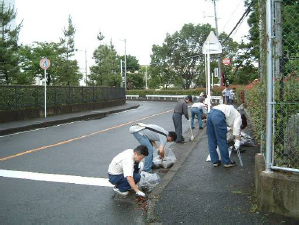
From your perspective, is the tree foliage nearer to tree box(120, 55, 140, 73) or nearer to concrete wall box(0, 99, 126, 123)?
tree box(120, 55, 140, 73)

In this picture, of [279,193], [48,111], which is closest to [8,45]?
[48,111]

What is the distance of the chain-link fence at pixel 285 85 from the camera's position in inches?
173

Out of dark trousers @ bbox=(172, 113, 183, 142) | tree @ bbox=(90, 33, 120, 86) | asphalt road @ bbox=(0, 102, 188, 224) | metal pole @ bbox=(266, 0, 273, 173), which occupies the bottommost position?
asphalt road @ bbox=(0, 102, 188, 224)

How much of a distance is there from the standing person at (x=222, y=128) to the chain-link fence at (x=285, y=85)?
1.65 metres

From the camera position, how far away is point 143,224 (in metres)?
4.16

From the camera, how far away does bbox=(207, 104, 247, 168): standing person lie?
6.55m

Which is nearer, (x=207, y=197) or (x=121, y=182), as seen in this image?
(x=207, y=197)

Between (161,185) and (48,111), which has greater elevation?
(48,111)

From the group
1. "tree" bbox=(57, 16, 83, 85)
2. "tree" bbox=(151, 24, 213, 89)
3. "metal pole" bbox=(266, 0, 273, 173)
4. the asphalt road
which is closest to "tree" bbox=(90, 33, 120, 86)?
"tree" bbox=(57, 16, 83, 85)

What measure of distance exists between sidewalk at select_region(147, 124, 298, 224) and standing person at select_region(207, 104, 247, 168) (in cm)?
23

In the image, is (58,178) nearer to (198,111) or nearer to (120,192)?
→ (120,192)

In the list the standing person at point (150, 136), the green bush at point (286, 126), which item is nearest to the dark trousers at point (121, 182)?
the standing person at point (150, 136)

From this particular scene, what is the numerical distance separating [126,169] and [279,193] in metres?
2.16

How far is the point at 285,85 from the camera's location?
4.79 metres
